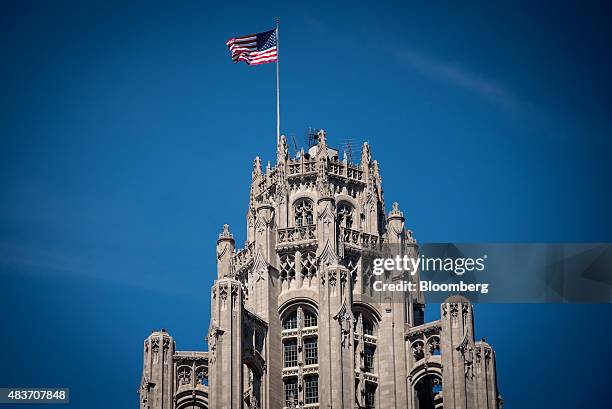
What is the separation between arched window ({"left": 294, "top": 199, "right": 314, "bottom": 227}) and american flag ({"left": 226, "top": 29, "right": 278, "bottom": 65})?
10.4m

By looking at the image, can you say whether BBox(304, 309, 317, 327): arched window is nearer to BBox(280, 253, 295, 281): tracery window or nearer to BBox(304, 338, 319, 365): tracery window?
BBox(304, 338, 319, 365): tracery window

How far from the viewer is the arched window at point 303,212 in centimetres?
14038

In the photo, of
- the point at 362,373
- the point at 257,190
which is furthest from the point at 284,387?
the point at 257,190

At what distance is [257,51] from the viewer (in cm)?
14200

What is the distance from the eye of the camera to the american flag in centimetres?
14138

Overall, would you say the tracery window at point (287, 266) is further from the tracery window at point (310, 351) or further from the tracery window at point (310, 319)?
the tracery window at point (310, 351)

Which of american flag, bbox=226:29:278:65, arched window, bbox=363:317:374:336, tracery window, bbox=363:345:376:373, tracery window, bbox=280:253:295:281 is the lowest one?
tracery window, bbox=363:345:376:373

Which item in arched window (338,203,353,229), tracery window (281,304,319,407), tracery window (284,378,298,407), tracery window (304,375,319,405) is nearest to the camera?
tracery window (304,375,319,405)

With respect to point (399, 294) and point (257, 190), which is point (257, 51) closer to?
point (257, 190)

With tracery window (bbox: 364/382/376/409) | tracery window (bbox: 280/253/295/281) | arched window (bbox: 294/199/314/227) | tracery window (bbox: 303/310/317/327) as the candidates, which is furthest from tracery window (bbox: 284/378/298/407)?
arched window (bbox: 294/199/314/227)

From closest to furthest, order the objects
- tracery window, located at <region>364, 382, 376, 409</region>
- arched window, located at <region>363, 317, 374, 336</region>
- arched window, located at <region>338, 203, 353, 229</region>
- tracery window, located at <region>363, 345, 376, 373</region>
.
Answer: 1. tracery window, located at <region>364, 382, 376, 409</region>
2. tracery window, located at <region>363, 345, 376, 373</region>
3. arched window, located at <region>363, 317, 374, 336</region>
4. arched window, located at <region>338, 203, 353, 229</region>

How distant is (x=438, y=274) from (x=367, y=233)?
8.08m

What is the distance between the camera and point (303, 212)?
141m

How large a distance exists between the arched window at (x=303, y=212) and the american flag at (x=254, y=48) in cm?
1042
